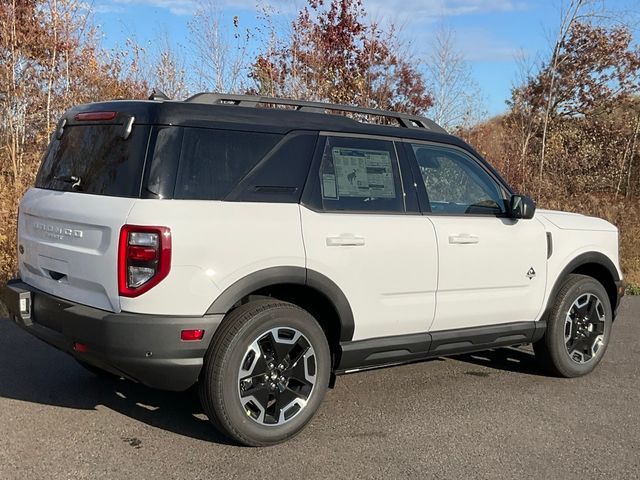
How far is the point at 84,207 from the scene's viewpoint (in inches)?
139

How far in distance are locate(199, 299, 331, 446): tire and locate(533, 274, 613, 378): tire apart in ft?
6.95

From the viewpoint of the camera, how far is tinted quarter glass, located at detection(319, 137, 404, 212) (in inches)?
158

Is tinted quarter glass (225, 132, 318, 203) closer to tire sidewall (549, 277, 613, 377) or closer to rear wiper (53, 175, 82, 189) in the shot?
rear wiper (53, 175, 82, 189)

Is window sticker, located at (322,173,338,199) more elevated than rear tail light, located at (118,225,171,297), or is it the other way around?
window sticker, located at (322,173,338,199)

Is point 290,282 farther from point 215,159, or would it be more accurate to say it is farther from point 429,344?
point 429,344

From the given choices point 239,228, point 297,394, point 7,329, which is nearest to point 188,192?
point 239,228

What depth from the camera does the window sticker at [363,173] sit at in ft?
13.4

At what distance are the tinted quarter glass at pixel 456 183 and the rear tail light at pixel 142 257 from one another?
1.98 m

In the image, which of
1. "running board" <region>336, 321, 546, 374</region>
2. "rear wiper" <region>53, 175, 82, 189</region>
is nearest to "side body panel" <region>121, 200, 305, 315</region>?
"rear wiper" <region>53, 175, 82, 189</region>

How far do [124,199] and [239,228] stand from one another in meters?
0.62

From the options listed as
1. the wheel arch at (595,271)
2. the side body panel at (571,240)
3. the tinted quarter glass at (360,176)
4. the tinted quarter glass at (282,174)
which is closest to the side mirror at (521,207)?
the side body panel at (571,240)

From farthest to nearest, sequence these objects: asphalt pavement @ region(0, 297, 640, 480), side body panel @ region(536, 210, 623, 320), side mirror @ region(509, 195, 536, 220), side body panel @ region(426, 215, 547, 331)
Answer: side body panel @ region(536, 210, 623, 320), side mirror @ region(509, 195, 536, 220), side body panel @ region(426, 215, 547, 331), asphalt pavement @ region(0, 297, 640, 480)

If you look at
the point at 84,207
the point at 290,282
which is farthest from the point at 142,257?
the point at 290,282

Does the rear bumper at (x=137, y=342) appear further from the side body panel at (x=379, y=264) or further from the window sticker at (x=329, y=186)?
the window sticker at (x=329, y=186)
